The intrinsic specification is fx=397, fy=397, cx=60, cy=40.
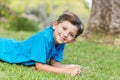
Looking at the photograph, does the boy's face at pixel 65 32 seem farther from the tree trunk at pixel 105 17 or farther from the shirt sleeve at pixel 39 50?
the tree trunk at pixel 105 17

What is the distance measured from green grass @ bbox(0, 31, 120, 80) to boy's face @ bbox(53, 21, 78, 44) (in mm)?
486

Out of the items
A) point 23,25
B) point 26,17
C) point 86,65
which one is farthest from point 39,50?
point 26,17

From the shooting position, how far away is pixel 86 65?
609 cm

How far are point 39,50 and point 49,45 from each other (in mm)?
187

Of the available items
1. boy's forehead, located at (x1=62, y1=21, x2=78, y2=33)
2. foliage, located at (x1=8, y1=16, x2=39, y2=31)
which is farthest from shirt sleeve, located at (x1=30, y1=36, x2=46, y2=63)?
foliage, located at (x1=8, y1=16, x2=39, y2=31)

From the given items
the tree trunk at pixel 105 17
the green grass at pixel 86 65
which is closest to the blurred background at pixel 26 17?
the tree trunk at pixel 105 17

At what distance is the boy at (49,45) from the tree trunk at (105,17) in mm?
3838

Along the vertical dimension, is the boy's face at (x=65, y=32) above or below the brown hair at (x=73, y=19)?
below

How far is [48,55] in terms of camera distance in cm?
541

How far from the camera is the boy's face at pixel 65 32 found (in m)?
5.10

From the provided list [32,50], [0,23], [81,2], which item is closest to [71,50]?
[32,50]

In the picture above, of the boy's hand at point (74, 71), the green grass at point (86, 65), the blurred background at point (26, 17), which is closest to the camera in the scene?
the green grass at point (86, 65)

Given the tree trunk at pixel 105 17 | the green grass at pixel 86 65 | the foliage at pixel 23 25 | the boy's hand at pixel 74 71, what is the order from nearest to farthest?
the green grass at pixel 86 65
the boy's hand at pixel 74 71
the tree trunk at pixel 105 17
the foliage at pixel 23 25

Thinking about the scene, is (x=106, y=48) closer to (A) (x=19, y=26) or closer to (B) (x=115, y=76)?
(B) (x=115, y=76)
